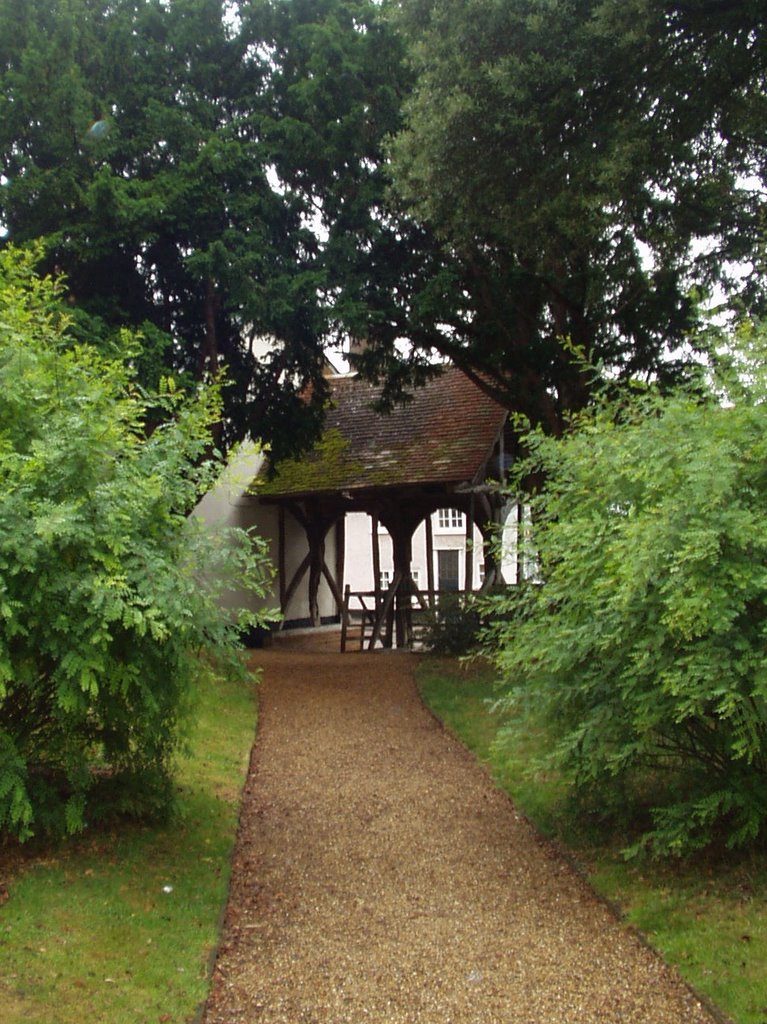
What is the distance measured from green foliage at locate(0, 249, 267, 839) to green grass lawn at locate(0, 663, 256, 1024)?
302 millimetres

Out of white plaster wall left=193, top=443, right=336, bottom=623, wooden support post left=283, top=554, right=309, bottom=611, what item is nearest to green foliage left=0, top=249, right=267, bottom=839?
white plaster wall left=193, top=443, right=336, bottom=623

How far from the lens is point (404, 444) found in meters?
21.9

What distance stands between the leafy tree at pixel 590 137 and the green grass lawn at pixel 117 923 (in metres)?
7.98

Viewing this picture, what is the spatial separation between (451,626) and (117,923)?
13301 millimetres

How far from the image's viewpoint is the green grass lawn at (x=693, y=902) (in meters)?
5.45

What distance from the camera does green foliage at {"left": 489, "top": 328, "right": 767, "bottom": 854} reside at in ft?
20.1

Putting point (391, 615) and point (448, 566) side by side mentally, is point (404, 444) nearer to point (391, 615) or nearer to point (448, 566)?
point (391, 615)

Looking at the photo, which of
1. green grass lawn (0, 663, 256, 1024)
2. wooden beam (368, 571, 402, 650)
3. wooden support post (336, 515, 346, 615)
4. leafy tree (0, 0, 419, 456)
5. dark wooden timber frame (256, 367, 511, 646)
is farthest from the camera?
wooden support post (336, 515, 346, 615)

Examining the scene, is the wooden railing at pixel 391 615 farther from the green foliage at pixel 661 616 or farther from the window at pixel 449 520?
the window at pixel 449 520

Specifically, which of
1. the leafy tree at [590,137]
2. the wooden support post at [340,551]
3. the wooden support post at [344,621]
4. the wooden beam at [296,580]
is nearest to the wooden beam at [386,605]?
the wooden support post at [344,621]

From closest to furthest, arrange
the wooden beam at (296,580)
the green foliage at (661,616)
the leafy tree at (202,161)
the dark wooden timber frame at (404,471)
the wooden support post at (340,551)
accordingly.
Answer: the green foliage at (661,616), the leafy tree at (202,161), the dark wooden timber frame at (404,471), the wooden beam at (296,580), the wooden support post at (340,551)

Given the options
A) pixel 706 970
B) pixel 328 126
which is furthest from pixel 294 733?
pixel 328 126

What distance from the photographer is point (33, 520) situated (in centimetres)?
619

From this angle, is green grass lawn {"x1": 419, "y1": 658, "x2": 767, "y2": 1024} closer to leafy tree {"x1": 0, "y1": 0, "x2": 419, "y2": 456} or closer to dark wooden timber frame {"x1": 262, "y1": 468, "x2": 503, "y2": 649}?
leafy tree {"x1": 0, "y1": 0, "x2": 419, "y2": 456}
